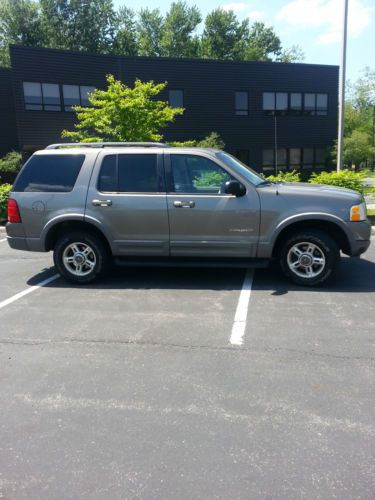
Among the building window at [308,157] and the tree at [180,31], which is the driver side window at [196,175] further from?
the tree at [180,31]

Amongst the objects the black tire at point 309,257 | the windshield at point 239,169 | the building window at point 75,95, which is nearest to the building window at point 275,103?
the building window at point 75,95

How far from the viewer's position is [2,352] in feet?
12.9

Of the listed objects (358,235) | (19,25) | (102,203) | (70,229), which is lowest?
(358,235)

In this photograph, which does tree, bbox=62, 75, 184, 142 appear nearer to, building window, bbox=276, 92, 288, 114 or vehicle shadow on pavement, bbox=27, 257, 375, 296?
vehicle shadow on pavement, bbox=27, 257, 375, 296

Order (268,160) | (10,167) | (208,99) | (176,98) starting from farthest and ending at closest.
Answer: (268,160), (208,99), (176,98), (10,167)

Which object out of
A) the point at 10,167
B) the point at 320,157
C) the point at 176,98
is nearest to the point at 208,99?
the point at 176,98

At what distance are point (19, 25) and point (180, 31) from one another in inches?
830

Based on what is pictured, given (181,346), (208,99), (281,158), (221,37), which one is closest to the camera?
(181,346)

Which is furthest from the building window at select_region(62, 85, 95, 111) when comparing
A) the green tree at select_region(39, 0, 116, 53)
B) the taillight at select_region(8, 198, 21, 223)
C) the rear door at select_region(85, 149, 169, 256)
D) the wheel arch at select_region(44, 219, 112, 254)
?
the green tree at select_region(39, 0, 116, 53)

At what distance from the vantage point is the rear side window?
5711mm

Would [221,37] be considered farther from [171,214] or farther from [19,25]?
[171,214]

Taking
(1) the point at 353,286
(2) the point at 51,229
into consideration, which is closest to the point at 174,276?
(2) the point at 51,229

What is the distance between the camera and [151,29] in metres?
59.8

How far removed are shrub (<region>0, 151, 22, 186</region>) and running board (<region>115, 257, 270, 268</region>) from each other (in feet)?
63.4
